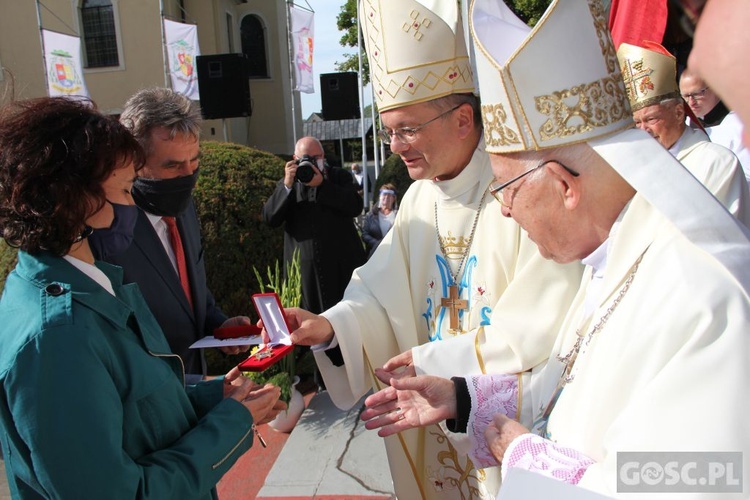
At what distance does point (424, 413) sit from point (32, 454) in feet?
3.46

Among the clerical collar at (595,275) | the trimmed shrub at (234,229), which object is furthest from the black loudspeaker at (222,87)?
the clerical collar at (595,275)

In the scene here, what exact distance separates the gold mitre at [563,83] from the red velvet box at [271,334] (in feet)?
3.37

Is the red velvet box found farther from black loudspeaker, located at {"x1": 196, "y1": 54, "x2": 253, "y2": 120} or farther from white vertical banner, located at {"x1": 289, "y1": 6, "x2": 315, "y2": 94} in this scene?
white vertical banner, located at {"x1": 289, "y1": 6, "x2": 315, "y2": 94}

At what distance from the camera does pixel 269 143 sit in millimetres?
24391

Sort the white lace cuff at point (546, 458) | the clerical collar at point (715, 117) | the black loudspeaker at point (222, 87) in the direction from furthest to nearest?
the black loudspeaker at point (222, 87), the clerical collar at point (715, 117), the white lace cuff at point (546, 458)

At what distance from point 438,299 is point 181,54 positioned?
50.2 ft

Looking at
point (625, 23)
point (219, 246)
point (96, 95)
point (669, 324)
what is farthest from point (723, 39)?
point (96, 95)

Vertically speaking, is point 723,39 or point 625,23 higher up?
point 625,23

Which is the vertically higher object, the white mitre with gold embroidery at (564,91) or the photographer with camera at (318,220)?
the white mitre with gold embroidery at (564,91)

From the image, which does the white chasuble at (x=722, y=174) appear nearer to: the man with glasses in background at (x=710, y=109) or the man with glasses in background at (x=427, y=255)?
the man with glasses in background at (x=710, y=109)

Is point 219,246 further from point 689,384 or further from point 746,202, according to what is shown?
point 689,384

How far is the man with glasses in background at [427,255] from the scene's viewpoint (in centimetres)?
219

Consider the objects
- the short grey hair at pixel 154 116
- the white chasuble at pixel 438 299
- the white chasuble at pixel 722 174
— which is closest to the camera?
the white chasuble at pixel 438 299

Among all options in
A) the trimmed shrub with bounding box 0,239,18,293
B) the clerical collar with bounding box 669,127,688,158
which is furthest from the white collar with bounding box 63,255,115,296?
the trimmed shrub with bounding box 0,239,18,293
